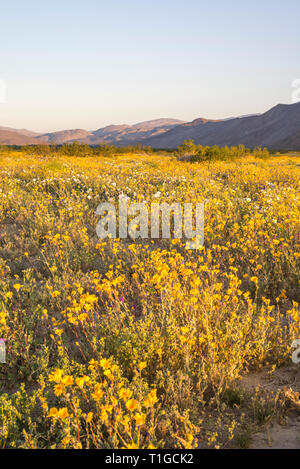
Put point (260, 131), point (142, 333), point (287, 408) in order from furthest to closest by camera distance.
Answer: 1. point (260, 131)
2. point (142, 333)
3. point (287, 408)

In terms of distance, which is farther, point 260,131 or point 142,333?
point 260,131

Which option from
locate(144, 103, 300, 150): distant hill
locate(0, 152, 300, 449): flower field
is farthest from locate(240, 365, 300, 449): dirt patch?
locate(144, 103, 300, 150): distant hill

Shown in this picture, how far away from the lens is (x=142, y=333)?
2.66 m

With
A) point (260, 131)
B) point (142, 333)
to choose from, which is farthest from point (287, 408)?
point (260, 131)

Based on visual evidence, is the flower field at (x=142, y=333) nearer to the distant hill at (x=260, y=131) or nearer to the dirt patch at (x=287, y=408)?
the dirt patch at (x=287, y=408)

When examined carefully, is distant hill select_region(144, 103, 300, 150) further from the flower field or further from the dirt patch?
the dirt patch

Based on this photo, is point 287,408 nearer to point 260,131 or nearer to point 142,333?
point 142,333

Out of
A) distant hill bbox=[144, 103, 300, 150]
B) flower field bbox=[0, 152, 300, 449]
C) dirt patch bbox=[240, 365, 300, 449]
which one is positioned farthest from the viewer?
distant hill bbox=[144, 103, 300, 150]

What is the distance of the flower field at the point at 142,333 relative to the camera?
200cm

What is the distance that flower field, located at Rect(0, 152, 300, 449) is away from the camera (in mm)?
2002
